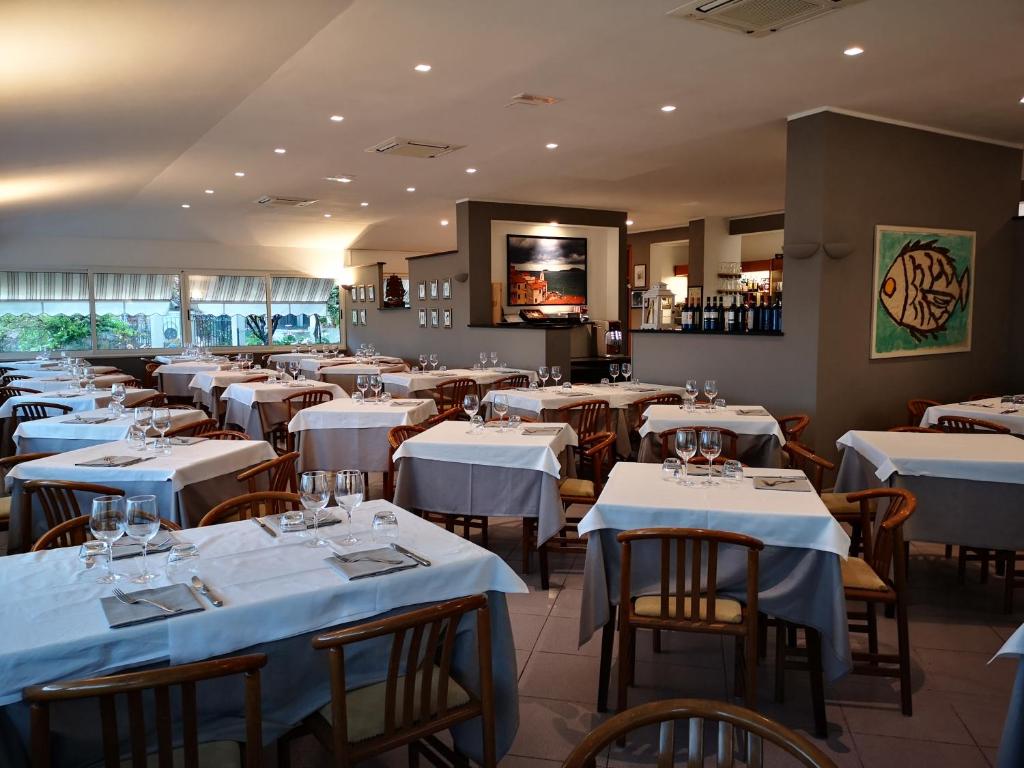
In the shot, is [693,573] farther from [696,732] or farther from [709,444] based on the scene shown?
[696,732]

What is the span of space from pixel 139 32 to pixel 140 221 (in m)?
10.1

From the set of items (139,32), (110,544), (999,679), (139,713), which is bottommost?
(999,679)

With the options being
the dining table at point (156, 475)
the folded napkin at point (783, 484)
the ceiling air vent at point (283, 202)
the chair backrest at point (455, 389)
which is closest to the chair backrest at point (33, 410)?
the dining table at point (156, 475)

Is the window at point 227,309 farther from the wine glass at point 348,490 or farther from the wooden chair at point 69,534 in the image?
the wine glass at point 348,490

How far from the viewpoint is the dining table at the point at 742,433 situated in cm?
523

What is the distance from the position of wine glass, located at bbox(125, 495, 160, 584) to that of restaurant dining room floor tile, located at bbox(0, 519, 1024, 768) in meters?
0.82

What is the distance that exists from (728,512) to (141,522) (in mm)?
2018

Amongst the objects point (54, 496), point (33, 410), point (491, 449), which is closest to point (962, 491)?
point (491, 449)

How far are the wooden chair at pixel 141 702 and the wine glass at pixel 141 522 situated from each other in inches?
25.2

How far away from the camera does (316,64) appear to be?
17.5 ft

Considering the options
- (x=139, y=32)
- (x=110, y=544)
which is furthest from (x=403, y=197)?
(x=110, y=544)

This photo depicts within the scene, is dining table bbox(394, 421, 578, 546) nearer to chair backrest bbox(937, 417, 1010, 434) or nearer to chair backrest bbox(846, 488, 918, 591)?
chair backrest bbox(846, 488, 918, 591)

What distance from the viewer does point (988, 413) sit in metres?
5.41

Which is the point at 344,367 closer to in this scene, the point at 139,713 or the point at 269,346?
the point at 269,346
